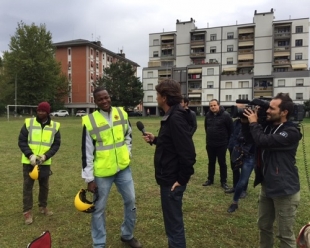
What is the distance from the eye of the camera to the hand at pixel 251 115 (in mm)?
2913

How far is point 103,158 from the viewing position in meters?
3.25

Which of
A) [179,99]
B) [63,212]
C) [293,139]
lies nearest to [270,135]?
[293,139]

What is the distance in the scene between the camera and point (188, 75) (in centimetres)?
6366

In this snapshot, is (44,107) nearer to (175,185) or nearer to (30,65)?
(175,185)

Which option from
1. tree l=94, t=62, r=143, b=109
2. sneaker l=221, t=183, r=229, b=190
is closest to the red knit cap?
sneaker l=221, t=183, r=229, b=190

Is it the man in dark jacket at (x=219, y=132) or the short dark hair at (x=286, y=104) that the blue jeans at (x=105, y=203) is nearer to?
the short dark hair at (x=286, y=104)

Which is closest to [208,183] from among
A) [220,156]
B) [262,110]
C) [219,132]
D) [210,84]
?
[220,156]

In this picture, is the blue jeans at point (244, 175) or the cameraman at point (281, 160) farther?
the blue jeans at point (244, 175)

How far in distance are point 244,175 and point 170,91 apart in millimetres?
2797

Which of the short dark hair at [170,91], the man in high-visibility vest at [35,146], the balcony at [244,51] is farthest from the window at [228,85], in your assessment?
the short dark hair at [170,91]

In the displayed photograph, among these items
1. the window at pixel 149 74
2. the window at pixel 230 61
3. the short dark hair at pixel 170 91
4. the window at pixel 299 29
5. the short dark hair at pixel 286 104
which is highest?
the window at pixel 299 29

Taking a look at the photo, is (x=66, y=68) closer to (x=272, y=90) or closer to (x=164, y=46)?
(x=164, y=46)

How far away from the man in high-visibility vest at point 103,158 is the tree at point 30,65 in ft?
142

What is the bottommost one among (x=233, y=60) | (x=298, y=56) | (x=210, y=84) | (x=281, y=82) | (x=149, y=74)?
(x=210, y=84)
